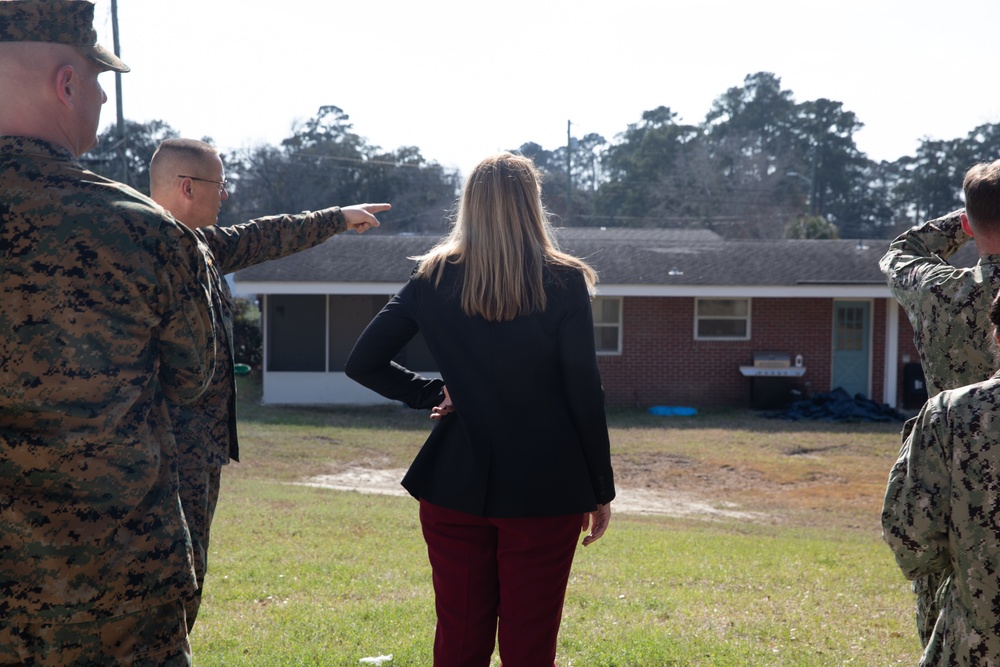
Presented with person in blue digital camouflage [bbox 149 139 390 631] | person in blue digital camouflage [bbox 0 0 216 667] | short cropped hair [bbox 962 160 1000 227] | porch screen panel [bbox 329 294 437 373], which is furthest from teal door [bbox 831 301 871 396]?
person in blue digital camouflage [bbox 0 0 216 667]

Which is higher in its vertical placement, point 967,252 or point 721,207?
point 721,207

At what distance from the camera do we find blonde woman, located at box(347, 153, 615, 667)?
10.3 ft

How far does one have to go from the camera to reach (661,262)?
974 inches

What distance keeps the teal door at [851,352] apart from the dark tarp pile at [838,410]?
1064 mm

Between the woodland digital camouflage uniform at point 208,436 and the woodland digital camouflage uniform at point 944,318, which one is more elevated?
the woodland digital camouflage uniform at point 944,318

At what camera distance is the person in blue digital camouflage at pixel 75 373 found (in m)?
2.27

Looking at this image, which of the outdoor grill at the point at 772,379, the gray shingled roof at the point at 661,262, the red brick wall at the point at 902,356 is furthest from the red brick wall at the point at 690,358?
the gray shingled roof at the point at 661,262

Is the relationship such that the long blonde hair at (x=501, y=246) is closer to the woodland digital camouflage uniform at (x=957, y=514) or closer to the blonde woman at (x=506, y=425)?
the blonde woman at (x=506, y=425)

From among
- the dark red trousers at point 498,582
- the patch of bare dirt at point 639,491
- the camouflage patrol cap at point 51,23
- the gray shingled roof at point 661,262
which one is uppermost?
the gray shingled roof at point 661,262

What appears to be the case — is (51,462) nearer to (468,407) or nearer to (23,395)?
(23,395)

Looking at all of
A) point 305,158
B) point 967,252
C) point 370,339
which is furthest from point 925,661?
point 305,158

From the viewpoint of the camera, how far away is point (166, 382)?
2541 millimetres

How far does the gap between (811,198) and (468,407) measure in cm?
5971

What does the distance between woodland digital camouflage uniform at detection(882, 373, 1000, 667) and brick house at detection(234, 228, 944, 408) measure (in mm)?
20477
